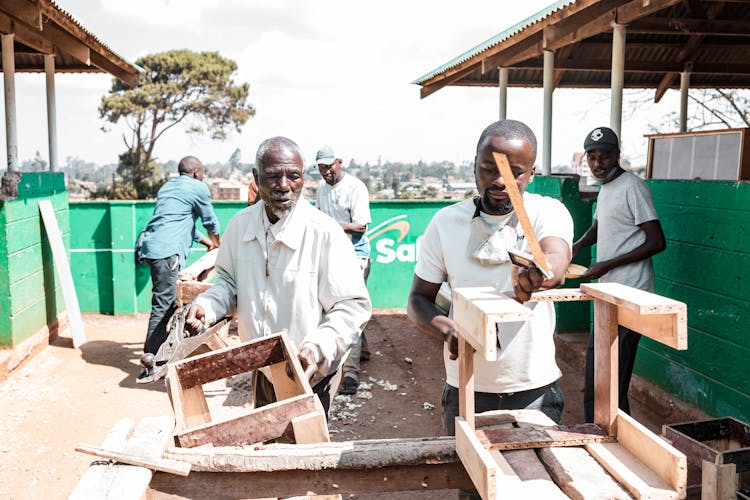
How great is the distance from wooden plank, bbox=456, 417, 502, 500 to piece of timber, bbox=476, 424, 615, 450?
48mm

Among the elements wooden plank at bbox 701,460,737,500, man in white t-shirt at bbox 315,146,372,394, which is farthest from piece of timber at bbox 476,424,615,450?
man in white t-shirt at bbox 315,146,372,394

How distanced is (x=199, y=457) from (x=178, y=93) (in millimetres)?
37274

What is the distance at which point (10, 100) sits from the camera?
354 inches

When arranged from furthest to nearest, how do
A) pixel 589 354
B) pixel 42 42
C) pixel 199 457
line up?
pixel 42 42
pixel 589 354
pixel 199 457

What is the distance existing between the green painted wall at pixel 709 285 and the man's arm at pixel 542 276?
282 centimetres

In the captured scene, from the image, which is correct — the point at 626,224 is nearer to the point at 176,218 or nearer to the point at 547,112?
the point at 547,112

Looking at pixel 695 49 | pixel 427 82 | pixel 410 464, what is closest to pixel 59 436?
pixel 410 464

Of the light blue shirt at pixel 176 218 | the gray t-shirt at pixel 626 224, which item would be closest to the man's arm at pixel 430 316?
the gray t-shirt at pixel 626 224

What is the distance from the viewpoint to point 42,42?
9172mm

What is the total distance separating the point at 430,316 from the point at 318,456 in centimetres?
63

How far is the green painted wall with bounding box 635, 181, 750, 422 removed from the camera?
181 inches

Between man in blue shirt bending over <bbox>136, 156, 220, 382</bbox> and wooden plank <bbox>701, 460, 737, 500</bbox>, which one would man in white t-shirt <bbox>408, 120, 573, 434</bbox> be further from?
man in blue shirt bending over <bbox>136, 156, 220, 382</bbox>

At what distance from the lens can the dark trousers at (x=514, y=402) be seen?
101 inches

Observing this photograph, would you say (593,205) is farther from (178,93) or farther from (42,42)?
(178,93)
